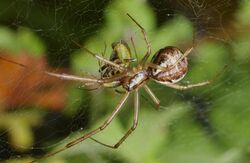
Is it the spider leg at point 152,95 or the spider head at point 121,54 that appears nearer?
the spider head at point 121,54

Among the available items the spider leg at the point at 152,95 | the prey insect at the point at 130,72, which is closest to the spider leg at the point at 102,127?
the prey insect at the point at 130,72

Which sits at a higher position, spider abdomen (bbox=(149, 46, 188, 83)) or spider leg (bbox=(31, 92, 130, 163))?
spider abdomen (bbox=(149, 46, 188, 83))

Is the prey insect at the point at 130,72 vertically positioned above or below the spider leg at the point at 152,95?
above

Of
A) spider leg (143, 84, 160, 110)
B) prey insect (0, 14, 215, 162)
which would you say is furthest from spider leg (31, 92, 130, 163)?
spider leg (143, 84, 160, 110)

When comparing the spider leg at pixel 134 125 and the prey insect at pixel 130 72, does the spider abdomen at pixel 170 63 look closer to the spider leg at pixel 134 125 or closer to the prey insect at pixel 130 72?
the prey insect at pixel 130 72

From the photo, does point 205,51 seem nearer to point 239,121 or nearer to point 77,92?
point 239,121

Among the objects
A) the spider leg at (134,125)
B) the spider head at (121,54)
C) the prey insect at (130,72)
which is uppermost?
the spider head at (121,54)

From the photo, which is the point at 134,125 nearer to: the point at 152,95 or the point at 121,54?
the point at 152,95

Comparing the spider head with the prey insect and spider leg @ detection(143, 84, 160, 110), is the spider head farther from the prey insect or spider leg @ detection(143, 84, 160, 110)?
spider leg @ detection(143, 84, 160, 110)
